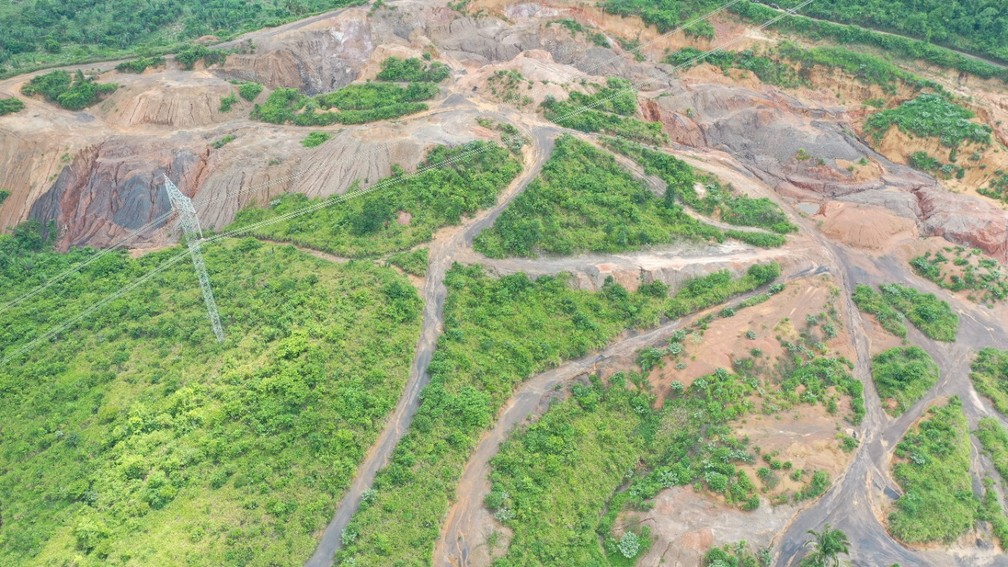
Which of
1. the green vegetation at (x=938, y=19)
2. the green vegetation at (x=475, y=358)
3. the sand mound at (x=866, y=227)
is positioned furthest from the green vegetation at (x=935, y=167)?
the green vegetation at (x=475, y=358)

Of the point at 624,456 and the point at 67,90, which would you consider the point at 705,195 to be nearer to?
the point at 624,456

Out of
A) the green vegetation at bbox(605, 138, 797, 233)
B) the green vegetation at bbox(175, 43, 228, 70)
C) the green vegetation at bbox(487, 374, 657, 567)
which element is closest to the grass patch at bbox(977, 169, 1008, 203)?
the green vegetation at bbox(605, 138, 797, 233)

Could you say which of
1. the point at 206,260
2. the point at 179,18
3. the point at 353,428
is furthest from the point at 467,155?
the point at 179,18

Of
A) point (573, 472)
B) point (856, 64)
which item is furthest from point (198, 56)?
point (856, 64)

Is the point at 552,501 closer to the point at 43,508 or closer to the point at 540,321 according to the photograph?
the point at 540,321

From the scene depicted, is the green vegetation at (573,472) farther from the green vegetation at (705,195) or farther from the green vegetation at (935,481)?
the green vegetation at (705,195)
